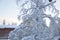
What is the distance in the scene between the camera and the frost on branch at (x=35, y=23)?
637cm

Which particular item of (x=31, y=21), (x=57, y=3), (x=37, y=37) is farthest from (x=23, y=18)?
(x=57, y=3)

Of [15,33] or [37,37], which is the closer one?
[37,37]

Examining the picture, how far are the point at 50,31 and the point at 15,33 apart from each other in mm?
1387

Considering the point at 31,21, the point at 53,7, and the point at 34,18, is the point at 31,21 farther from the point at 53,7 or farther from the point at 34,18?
the point at 53,7

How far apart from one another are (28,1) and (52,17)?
110 centimetres

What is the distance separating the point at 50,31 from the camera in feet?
20.9

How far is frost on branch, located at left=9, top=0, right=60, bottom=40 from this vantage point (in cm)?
637

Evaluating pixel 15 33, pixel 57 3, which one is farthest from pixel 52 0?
pixel 15 33

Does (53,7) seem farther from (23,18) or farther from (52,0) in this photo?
(23,18)

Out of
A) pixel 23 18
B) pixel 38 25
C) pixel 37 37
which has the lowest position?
pixel 37 37

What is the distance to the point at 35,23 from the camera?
6.54 m

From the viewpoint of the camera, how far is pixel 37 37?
6402 millimetres

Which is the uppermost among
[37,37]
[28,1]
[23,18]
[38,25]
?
[28,1]

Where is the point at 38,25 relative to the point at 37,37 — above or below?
above
